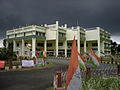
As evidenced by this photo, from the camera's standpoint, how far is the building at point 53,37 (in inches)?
1730

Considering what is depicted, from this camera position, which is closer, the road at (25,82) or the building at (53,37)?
the road at (25,82)

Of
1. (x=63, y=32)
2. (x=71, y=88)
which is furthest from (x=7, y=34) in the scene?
(x=71, y=88)

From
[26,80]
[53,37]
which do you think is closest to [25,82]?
[26,80]

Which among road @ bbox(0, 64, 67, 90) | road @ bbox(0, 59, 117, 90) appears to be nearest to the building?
road @ bbox(0, 59, 117, 90)

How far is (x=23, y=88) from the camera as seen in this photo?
752 cm

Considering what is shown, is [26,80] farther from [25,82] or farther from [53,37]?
[53,37]

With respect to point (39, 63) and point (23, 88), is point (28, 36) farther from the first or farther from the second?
point (23, 88)

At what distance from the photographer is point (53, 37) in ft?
148

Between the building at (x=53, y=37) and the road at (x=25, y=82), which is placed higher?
the building at (x=53, y=37)

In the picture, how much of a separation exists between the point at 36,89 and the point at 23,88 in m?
0.89

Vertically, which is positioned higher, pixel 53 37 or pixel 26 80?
pixel 53 37

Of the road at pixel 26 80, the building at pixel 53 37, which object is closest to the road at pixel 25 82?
the road at pixel 26 80

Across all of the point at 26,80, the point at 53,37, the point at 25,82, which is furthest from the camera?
the point at 53,37

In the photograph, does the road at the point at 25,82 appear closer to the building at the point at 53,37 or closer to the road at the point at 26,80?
the road at the point at 26,80
